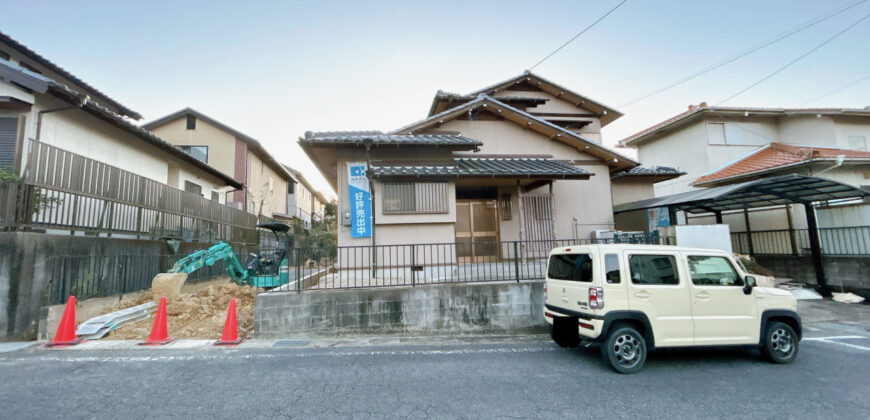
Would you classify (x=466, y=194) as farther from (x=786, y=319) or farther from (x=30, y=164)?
(x=30, y=164)

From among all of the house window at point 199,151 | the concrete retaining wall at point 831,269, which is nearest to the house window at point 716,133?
the concrete retaining wall at point 831,269

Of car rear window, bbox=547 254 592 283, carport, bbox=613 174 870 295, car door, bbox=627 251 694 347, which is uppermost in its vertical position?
carport, bbox=613 174 870 295

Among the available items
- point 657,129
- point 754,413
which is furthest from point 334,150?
point 657,129

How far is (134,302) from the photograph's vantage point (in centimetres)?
766

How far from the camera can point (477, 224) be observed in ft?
36.8

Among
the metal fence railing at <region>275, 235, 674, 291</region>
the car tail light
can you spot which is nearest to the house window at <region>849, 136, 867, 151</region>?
the metal fence railing at <region>275, 235, 674, 291</region>

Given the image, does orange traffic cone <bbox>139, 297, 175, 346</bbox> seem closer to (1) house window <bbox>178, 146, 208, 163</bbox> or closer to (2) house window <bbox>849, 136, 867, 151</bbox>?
(1) house window <bbox>178, 146, 208, 163</bbox>

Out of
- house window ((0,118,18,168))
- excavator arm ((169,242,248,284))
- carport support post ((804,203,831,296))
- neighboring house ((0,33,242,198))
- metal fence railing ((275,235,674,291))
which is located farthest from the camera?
carport support post ((804,203,831,296))

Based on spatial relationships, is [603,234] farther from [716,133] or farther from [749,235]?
[716,133]

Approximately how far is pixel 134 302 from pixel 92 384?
432cm

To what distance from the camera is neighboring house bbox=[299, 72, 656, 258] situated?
9578 mm

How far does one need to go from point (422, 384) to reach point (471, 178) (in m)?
6.58

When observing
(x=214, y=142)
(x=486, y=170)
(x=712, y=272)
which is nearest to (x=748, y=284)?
(x=712, y=272)

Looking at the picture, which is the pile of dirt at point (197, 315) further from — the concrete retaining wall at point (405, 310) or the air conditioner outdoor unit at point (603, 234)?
the air conditioner outdoor unit at point (603, 234)
